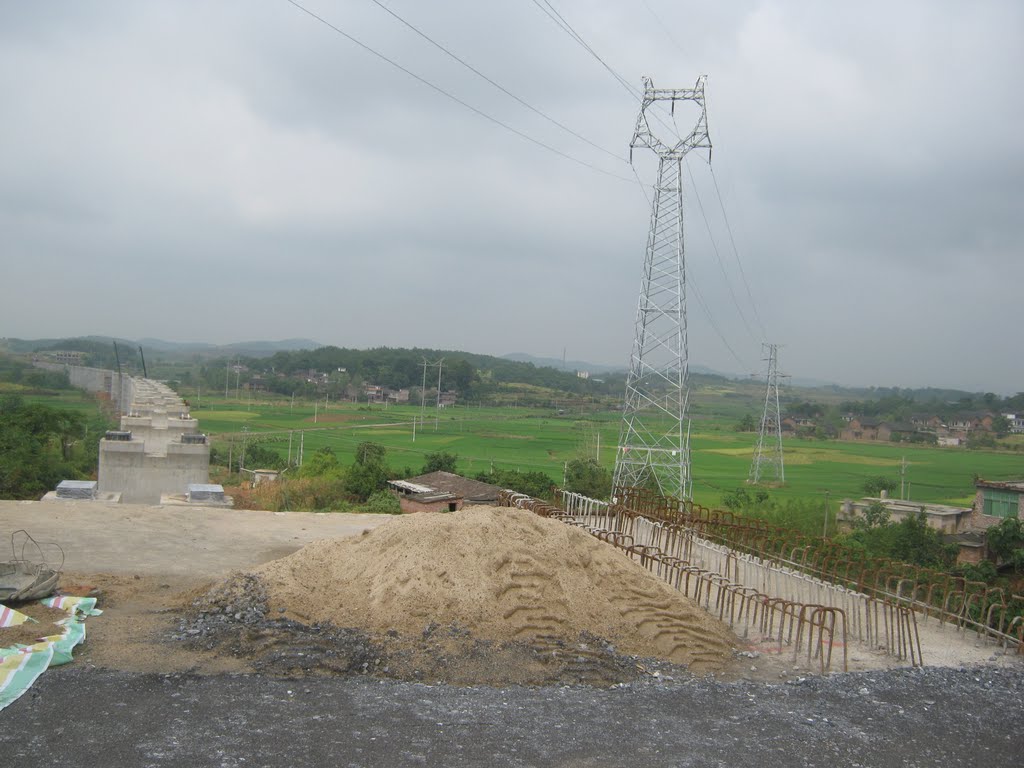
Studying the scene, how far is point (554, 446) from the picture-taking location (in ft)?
192

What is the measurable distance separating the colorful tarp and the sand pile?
198 cm

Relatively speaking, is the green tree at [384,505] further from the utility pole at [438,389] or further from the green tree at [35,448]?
the utility pole at [438,389]

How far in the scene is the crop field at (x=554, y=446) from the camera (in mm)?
44500

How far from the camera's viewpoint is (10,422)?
31.7m

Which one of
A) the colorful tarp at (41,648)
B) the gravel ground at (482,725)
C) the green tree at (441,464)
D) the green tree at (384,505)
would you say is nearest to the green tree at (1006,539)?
the green tree at (384,505)

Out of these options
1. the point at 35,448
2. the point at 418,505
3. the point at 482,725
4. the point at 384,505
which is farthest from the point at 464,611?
the point at 35,448

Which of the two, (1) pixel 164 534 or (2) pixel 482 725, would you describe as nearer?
(2) pixel 482 725

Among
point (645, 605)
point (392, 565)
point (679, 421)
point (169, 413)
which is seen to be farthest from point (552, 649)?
point (169, 413)

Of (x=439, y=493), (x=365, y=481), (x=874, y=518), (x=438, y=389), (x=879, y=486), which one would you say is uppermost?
(x=438, y=389)

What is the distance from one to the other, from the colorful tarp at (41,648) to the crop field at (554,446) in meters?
29.2

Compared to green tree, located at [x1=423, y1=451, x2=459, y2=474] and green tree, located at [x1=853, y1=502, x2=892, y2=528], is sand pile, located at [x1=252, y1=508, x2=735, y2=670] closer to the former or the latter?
green tree, located at [x1=853, y1=502, x2=892, y2=528]

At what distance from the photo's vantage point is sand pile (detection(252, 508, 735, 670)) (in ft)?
30.3

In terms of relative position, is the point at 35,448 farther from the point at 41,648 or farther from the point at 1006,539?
the point at 1006,539

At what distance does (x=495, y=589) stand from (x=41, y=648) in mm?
4647
